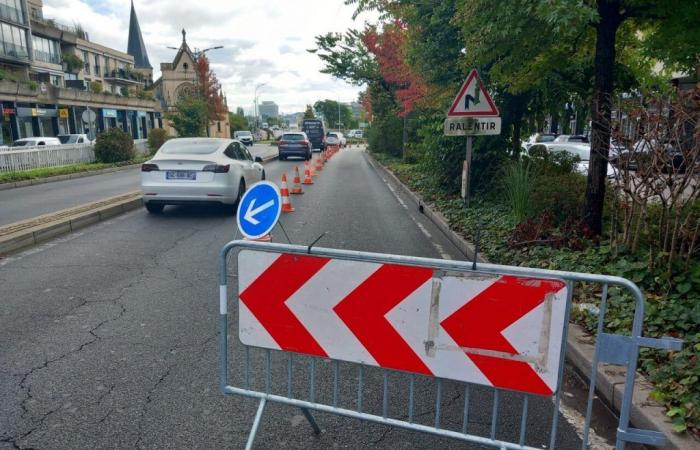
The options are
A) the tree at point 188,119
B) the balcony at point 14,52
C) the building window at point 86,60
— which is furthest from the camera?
the building window at point 86,60

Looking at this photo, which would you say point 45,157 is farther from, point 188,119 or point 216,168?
point 216,168

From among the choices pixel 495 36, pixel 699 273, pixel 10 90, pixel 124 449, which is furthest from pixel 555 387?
pixel 10 90

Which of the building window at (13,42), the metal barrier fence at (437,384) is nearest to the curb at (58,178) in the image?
the metal barrier fence at (437,384)

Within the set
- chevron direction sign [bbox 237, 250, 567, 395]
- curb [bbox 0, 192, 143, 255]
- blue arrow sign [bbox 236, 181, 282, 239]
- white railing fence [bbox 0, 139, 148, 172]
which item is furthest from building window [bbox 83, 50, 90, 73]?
chevron direction sign [bbox 237, 250, 567, 395]

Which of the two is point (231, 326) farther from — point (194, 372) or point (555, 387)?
point (555, 387)

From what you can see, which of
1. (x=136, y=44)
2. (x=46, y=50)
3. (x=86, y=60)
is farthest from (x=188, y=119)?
(x=136, y=44)

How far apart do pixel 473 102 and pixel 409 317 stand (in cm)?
646

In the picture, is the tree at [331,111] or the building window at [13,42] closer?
the building window at [13,42]

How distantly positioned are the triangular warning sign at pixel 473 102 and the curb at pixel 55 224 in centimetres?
702

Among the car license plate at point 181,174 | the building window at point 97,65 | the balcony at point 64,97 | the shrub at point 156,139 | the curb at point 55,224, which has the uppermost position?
the building window at point 97,65

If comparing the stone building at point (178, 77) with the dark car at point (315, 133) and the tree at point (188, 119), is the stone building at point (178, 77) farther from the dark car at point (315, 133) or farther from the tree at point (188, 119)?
the tree at point (188, 119)

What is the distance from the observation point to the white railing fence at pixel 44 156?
776 inches

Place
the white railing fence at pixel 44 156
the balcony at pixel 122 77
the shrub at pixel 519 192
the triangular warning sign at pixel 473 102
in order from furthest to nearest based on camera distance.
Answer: the balcony at pixel 122 77 → the white railing fence at pixel 44 156 → the triangular warning sign at pixel 473 102 → the shrub at pixel 519 192

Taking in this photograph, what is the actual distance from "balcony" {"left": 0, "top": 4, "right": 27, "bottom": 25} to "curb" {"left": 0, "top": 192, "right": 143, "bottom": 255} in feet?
147
